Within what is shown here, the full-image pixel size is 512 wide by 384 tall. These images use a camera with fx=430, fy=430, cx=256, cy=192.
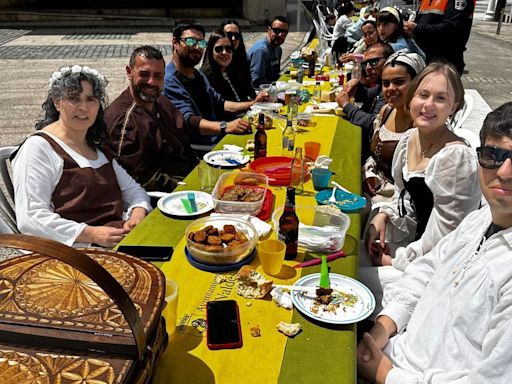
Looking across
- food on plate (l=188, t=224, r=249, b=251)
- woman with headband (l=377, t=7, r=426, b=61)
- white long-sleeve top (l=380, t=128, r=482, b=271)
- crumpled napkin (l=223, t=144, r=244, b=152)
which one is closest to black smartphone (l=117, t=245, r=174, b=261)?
food on plate (l=188, t=224, r=249, b=251)

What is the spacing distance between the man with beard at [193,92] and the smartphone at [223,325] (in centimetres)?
253

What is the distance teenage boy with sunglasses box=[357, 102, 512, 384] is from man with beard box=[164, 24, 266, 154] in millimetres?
2579

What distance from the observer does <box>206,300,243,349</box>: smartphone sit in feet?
5.20

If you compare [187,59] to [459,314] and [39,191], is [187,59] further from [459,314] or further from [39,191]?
[459,314]

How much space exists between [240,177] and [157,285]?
1.50 meters

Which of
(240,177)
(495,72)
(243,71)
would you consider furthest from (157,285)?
(495,72)

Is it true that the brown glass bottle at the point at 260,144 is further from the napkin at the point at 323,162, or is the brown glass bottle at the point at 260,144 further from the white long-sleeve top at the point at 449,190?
the white long-sleeve top at the point at 449,190

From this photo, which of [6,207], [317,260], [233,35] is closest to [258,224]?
[317,260]

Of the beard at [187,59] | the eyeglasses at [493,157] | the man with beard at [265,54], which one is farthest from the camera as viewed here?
the man with beard at [265,54]

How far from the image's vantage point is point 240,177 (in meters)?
2.78

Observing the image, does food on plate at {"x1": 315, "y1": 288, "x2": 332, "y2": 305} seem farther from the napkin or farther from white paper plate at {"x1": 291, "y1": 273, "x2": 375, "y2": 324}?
the napkin

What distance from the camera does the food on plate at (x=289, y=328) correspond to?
164 cm

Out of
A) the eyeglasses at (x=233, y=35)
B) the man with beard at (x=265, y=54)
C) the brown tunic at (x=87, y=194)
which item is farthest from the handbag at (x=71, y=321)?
the man with beard at (x=265, y=54)

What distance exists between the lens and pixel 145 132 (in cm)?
335
